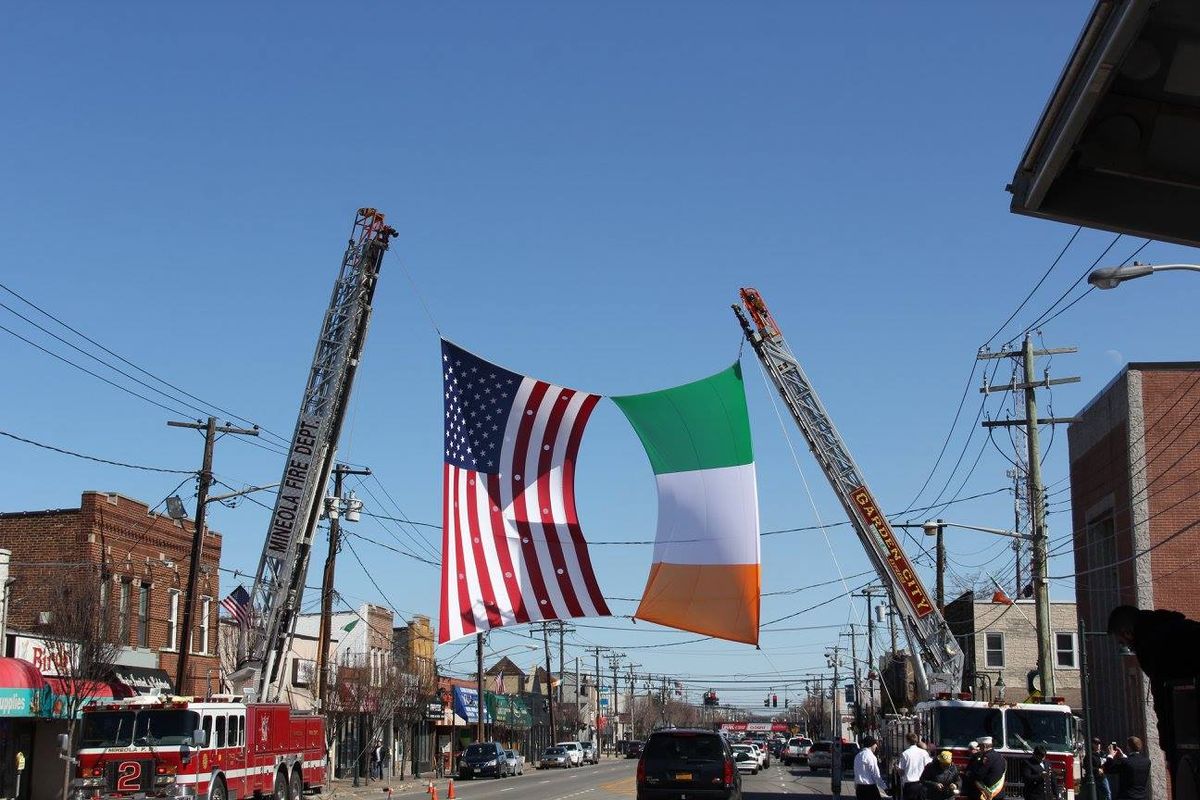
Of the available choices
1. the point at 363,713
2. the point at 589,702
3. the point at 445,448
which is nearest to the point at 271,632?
the point at 445,448

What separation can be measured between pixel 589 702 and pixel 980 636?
312 ft

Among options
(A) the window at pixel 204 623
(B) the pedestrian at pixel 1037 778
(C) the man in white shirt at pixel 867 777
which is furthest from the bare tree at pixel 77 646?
(B) the pedestrian at pixel 1037 778

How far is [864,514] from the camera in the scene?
3116 centimetres

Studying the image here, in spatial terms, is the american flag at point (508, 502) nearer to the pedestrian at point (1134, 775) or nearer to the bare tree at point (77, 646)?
the pedestrian at point (1134, 775)

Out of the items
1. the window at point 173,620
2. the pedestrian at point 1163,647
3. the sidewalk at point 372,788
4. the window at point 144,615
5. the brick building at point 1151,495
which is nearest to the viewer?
the pedestrian at point 1163,647

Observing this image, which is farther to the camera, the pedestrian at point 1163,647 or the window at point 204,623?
the window at point 204,623

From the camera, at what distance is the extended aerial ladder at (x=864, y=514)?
30.5 metres

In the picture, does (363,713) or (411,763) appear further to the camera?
(411,763)

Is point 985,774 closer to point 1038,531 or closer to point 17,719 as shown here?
point 1038,531

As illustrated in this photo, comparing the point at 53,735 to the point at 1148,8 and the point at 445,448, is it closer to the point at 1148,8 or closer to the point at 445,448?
the point at 445,448

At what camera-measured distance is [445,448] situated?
66.4ft

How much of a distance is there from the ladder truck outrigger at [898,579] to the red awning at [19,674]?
19225mm

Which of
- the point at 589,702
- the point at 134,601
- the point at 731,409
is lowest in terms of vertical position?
the point at 589,702

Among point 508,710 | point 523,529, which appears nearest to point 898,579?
point 523,529
